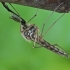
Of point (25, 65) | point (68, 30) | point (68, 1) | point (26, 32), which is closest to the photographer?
point (68, 1)

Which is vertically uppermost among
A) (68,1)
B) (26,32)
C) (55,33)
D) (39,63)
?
(55,33)

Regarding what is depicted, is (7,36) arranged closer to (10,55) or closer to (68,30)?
(10,55)

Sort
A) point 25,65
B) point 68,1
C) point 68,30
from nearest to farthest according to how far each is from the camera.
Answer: point 68,1 < point 68,30 < point 25,65

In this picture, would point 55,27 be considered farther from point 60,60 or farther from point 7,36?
point 7,36

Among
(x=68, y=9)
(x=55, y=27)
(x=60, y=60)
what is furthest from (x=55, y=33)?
(x=68, y=9)

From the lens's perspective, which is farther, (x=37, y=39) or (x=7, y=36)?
(x=7, y=36)

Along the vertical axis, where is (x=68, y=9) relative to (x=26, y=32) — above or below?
below

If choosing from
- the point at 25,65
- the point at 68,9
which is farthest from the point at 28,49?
the point at 68,9
